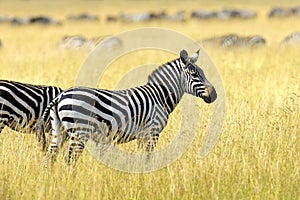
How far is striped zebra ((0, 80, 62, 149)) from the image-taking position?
274 inches

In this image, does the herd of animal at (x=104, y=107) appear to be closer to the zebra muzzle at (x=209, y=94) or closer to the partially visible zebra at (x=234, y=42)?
the zebra muzzle at (x=209, y=94)

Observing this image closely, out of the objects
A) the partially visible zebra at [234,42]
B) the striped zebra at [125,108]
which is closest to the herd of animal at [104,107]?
the striped zebra at [125,108]

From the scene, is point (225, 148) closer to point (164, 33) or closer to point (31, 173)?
point (31, 173)

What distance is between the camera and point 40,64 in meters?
15.7

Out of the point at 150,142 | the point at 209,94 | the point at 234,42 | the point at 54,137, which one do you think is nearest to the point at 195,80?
the point at 209,94

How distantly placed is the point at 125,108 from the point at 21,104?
1.51 m

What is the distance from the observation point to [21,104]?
23.3ft

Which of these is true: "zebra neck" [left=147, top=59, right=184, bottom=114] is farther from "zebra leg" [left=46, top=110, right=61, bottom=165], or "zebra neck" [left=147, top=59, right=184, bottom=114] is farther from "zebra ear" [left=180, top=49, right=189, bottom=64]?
"zebra leg" [left=46, top=110, right=61, bottom=165]

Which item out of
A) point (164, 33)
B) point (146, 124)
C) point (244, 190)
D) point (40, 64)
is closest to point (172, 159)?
point (146, 124)

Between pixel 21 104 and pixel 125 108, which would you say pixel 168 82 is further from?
pixel 21 104

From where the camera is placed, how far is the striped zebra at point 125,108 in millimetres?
6078

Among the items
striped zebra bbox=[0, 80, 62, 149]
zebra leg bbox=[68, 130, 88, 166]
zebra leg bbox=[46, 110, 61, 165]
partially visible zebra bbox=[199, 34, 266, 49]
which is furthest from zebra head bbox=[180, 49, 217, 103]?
partially visible zebra bbox=[199, 34, 266, 49]

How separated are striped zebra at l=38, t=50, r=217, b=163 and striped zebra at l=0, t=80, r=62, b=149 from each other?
18.3 inches

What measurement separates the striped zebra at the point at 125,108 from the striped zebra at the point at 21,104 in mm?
466
